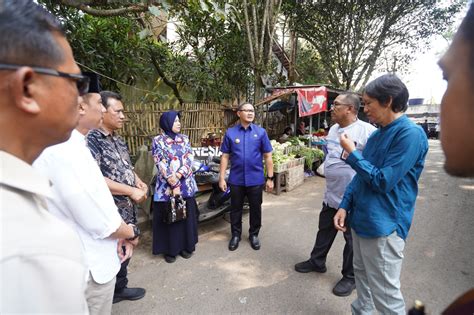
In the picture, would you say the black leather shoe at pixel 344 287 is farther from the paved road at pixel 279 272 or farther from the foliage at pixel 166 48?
the foliage at pixel 166 48

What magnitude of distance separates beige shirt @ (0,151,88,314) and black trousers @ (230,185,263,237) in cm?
315

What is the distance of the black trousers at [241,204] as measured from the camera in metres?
3.79

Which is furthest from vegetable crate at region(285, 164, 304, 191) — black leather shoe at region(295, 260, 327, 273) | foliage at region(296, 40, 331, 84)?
foliage at region(296, 40, 331, 84)

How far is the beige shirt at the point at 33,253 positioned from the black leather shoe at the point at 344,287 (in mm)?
2666

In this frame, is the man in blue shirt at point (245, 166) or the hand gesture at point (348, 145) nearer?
the hand gesture at point (348, 145)

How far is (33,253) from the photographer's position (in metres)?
0.56

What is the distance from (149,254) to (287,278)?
5.92 ft

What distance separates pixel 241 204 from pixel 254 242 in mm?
541

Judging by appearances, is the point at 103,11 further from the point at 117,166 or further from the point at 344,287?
the point at 344,287

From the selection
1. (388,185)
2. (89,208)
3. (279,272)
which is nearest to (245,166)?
(279,272)

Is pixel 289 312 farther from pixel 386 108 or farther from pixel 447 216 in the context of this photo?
pixel 447 216

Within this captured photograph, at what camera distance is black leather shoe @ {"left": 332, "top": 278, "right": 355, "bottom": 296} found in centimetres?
274

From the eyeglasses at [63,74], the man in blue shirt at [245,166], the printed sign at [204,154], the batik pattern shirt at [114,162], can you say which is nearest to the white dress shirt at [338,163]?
the man in blue shirt at [245,166]

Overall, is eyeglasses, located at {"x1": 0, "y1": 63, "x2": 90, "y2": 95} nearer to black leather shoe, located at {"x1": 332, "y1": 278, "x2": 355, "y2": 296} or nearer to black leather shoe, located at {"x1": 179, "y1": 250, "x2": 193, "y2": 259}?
black leather shoe, located at {"x1": 332, "y1": 278, "x2": 355, "y2": 296}
